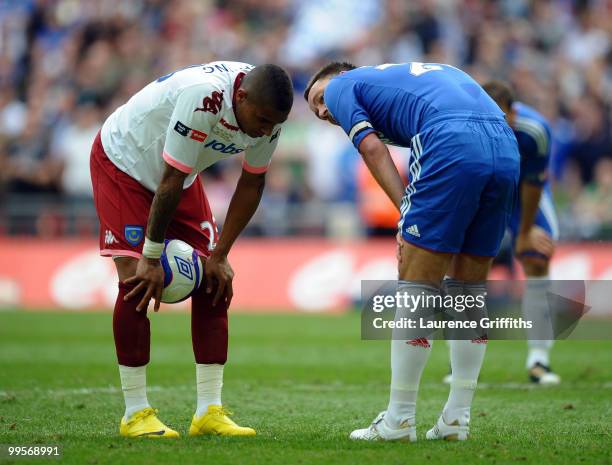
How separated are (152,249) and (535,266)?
480 cm

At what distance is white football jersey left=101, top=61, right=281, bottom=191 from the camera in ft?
18.8

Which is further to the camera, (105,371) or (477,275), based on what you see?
(105,371)

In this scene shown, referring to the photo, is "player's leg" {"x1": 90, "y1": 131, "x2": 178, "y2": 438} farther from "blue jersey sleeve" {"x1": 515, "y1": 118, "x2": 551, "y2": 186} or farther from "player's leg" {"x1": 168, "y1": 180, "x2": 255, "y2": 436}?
"blue jersey sleeve" {"x1": 515, "y1": 118, "x2": 551, "y2": 186}

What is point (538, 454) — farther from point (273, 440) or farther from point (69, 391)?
point (69, 391)

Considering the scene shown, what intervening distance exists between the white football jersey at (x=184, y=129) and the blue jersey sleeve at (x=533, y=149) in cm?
353

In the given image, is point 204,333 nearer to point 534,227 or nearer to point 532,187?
point 532,187

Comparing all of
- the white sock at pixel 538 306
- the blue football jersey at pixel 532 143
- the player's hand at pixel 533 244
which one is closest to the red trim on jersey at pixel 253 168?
the blue football jersey at pixel 532 143

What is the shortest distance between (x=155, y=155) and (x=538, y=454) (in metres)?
2.78

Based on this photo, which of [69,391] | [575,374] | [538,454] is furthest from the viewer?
[575,374]

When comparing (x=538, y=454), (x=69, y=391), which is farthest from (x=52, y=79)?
→ (x=538, y=454)

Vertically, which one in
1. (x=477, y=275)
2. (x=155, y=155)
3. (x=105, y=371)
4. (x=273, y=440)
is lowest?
(x=105, y=371)

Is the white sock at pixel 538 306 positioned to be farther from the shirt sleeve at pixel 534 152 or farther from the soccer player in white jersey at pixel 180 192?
the soccer player in white jersey at pixel 180 192

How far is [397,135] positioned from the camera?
5.81m

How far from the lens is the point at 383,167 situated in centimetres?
555
